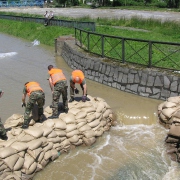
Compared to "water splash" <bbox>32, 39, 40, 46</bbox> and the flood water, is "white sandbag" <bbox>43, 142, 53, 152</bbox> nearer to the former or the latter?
the flood water

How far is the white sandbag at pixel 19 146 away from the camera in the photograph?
6.28 m

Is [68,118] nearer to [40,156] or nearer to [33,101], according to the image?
[33,101]

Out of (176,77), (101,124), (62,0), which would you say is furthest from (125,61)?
(62,0)

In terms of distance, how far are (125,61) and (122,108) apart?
2585 mm

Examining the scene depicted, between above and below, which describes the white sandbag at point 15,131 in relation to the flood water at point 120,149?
above

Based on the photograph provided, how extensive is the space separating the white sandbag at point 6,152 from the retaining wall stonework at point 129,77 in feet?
17.2

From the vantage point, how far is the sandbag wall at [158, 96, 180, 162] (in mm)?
7095

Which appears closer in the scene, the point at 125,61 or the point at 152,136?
the point at 152,136

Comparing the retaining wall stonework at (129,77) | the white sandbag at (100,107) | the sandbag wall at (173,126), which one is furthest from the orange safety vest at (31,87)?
the retaining wall stonework at (129,77)

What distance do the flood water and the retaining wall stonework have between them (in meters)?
0.26

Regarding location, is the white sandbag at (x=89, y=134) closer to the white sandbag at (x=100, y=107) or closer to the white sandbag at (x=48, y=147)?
the white sandbag at (x=100, y=107)

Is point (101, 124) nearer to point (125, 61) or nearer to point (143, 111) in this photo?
point (143, 111)

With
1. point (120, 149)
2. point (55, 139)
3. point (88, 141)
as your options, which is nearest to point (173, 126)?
point (120, 149)

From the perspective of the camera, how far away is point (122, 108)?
935 centimetres
